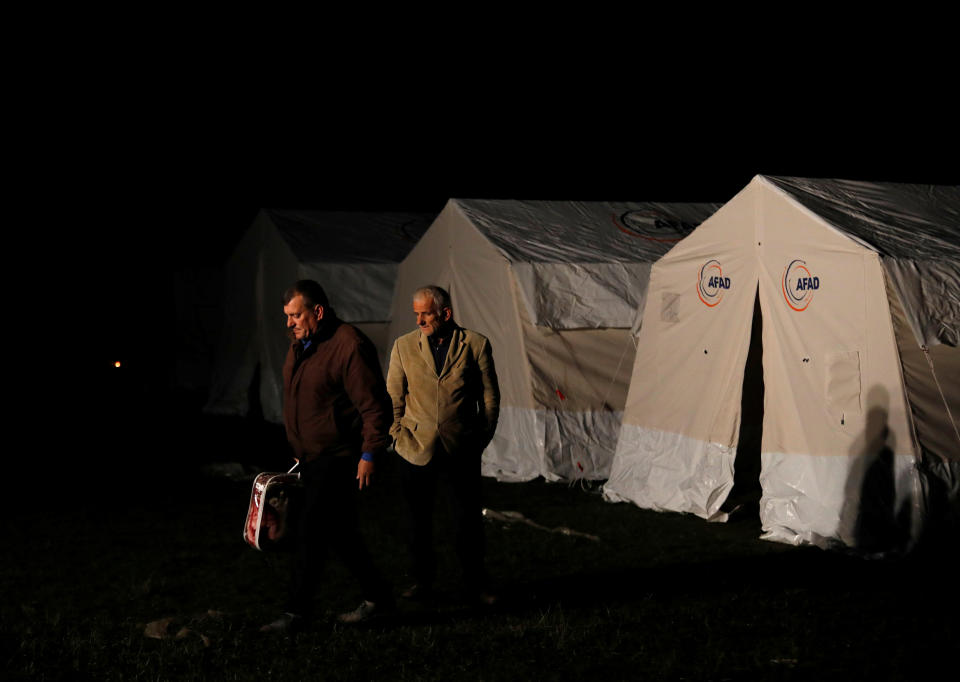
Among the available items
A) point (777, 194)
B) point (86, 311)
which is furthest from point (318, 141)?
point (777, 194)

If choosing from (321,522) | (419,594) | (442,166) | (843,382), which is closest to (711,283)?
(843,382)

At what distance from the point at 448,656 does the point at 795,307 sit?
3.84m

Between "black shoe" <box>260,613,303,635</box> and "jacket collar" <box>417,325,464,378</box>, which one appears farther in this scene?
"jacket collar" <box>417,325,464,378</box>

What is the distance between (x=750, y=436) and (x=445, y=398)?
376cm

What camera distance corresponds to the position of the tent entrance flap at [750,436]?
808 cm

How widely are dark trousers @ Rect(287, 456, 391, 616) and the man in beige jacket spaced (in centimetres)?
56

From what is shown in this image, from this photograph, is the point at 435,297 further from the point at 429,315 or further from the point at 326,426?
the point at 326,426

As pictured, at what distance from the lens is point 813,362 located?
733 cm

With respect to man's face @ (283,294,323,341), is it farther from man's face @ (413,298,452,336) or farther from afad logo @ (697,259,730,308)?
afad logo @ (697,259,730,308)

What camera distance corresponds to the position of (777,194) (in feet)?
25.0

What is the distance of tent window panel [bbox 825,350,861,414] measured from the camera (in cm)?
704

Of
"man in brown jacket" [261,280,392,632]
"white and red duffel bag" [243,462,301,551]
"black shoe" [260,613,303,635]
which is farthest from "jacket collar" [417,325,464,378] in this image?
"black shoe" [260,613,303,635]

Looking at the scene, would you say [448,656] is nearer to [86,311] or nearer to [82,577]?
[82,577]

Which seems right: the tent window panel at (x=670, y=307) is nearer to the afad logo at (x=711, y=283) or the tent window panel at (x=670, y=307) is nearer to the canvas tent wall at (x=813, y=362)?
the canvas tent wall at (x=813, y=362)
